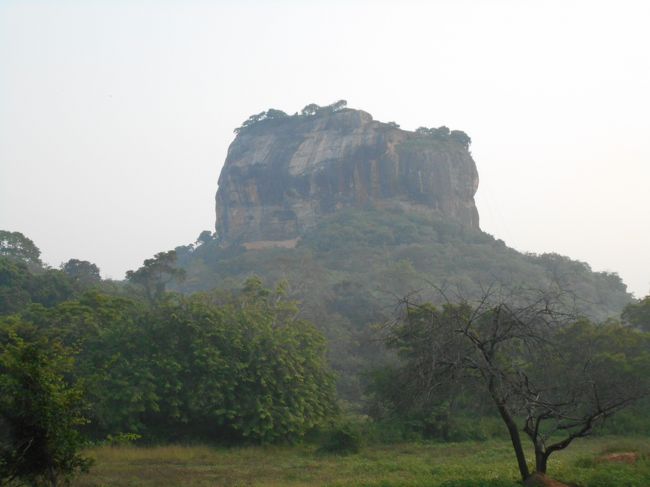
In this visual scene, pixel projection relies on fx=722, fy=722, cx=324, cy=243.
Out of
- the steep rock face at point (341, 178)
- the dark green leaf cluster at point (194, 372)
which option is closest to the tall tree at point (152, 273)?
the dark green leaf cluster at point (194, 372)

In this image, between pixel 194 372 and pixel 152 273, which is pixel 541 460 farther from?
pixel 152 273

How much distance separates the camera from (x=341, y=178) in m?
89.0

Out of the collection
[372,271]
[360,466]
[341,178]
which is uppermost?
[341,178]

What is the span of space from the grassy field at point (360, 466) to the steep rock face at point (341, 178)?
69.1 m

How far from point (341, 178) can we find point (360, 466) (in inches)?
2943

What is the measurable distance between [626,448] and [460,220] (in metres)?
73.6

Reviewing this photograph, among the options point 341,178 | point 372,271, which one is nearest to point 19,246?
point 372,271

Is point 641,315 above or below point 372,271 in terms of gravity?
below

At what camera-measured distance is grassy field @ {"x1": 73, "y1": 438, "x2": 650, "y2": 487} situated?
1219cm

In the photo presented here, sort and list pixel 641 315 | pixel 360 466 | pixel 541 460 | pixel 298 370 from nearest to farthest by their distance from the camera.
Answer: pixel 541 460, pixel 360 466, pixel 298 370, pixel 641 315

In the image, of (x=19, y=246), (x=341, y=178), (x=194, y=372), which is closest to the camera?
(x=194, y=372)

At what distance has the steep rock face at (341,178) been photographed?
87812mm

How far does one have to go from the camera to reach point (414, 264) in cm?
6656

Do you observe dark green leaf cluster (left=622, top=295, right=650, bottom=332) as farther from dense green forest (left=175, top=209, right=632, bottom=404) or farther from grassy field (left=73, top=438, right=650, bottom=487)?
dense green forest (left=175, top=209, right=632, bottom=404)
